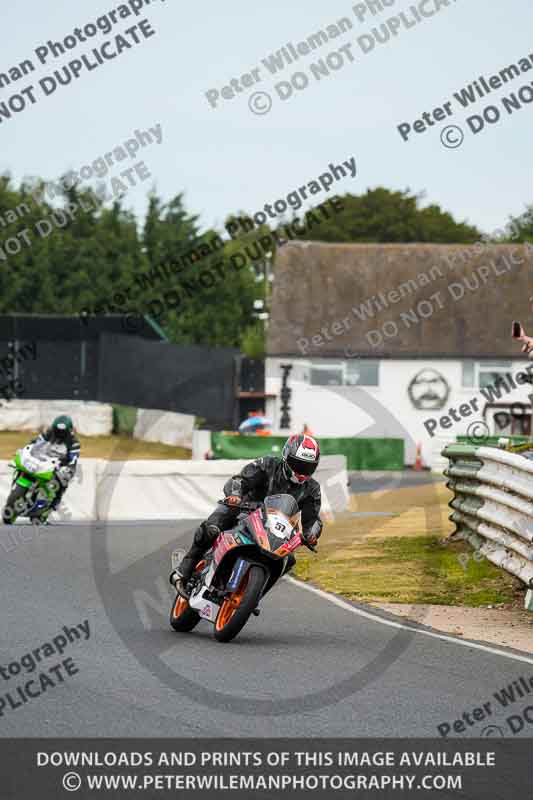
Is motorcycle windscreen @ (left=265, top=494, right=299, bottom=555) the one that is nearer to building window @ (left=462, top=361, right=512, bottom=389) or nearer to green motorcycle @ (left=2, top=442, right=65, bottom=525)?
green motorcycle @ (left=2, top=442, right=65, bottom=525)

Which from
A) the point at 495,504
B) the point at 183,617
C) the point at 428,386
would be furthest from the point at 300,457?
the point at 428,386

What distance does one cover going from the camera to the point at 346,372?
54062 mm

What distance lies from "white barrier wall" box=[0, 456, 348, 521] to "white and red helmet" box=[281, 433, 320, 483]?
13166 mm

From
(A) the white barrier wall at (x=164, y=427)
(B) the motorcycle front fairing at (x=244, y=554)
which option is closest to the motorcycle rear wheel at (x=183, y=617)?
(B) the motorcycle front fairing at (x=244, y=554)

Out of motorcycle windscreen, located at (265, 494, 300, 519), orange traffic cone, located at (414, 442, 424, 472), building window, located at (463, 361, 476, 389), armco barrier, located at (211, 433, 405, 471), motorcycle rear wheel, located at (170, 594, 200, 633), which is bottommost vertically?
orange traffic cone, located at (414, 442, 424, 472)

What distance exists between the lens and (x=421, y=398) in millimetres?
53844

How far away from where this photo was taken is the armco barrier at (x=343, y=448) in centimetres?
3591

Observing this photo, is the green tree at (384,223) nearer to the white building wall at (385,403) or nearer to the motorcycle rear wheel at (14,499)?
the white building wall at (385,403)

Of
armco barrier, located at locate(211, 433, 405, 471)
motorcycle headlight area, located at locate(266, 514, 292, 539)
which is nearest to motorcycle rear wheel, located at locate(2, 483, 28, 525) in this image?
motorcycle headlight area, located at locate(266, 514, 292, 539)

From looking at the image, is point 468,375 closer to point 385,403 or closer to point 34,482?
point 385,403

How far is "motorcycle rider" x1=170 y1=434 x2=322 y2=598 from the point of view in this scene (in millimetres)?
10758

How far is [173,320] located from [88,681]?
235 feet
